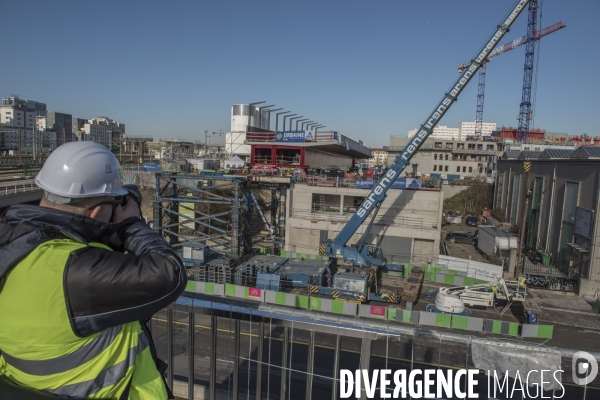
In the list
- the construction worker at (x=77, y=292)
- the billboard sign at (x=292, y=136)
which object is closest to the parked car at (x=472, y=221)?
the billboard sign at (x=292, y=136)

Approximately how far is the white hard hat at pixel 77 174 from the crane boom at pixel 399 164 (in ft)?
64.8

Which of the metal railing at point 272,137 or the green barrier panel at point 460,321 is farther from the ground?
the metal railing at point 272,137

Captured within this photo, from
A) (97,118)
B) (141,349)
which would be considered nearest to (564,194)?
(141,349)

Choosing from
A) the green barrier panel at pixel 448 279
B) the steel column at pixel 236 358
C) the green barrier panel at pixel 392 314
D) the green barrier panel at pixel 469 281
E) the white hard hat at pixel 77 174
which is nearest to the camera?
the white hard hat at pixel 77 174

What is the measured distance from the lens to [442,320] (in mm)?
15508

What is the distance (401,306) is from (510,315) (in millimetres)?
4651

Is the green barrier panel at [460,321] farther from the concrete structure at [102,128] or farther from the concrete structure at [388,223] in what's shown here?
the concrete structure at [102,128]

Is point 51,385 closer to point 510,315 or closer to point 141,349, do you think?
point 141,349

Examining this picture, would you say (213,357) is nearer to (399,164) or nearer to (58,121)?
(399,164)

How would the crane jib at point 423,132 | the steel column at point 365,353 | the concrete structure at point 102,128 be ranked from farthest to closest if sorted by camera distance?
the concrete structure at point 102,128, the crane jib at point 423,132, the steel column at point 365,353

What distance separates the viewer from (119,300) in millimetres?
1419

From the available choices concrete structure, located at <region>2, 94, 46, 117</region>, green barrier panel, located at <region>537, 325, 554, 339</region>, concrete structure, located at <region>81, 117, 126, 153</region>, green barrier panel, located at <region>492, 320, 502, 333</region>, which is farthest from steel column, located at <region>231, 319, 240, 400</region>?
concrete structure, located at <region>2, 94, 46, 117</region>

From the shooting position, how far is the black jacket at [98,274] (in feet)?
4.53

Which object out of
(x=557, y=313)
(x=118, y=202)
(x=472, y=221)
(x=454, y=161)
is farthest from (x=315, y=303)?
(x=454, y=161)
